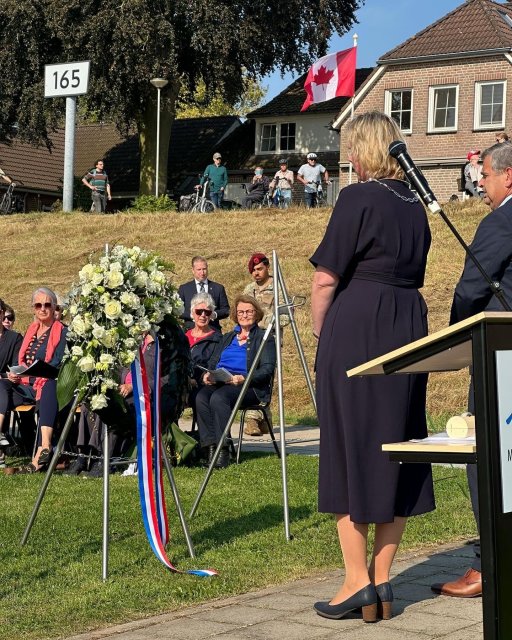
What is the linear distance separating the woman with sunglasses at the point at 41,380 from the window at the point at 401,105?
3300 cm

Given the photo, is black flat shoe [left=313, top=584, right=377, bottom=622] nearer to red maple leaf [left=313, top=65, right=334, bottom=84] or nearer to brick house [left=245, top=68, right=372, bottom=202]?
red maple leaf [left=313, top=65, right=334, bottom=84]

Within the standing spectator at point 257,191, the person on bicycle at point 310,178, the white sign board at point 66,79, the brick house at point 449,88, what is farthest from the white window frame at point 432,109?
the white sign board at point 66,79

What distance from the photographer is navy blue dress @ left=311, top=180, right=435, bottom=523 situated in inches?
214

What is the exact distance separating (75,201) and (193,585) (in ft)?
137

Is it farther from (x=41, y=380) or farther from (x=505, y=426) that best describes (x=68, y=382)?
(x=41, y=380)

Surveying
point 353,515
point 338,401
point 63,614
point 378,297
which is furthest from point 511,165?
point 63,614

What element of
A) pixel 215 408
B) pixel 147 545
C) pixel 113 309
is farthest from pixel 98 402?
pixel 215 408

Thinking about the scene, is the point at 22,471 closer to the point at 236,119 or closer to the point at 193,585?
the point at 193,585

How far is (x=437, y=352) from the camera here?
3879 mm

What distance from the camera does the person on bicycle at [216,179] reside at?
3444cm

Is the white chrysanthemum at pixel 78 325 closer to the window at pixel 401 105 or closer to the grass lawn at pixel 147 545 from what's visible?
the grass lawn at pixel 147 545

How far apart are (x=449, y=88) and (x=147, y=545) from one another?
3705 centimetres

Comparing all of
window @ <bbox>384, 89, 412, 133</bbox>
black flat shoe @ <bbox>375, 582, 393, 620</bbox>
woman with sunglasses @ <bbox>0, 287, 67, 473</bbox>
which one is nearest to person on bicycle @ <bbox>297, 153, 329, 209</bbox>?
window @ <bbox>384, 89, 412, 133</bbox>

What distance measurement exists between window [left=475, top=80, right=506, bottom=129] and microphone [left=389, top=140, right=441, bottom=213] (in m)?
37.0
